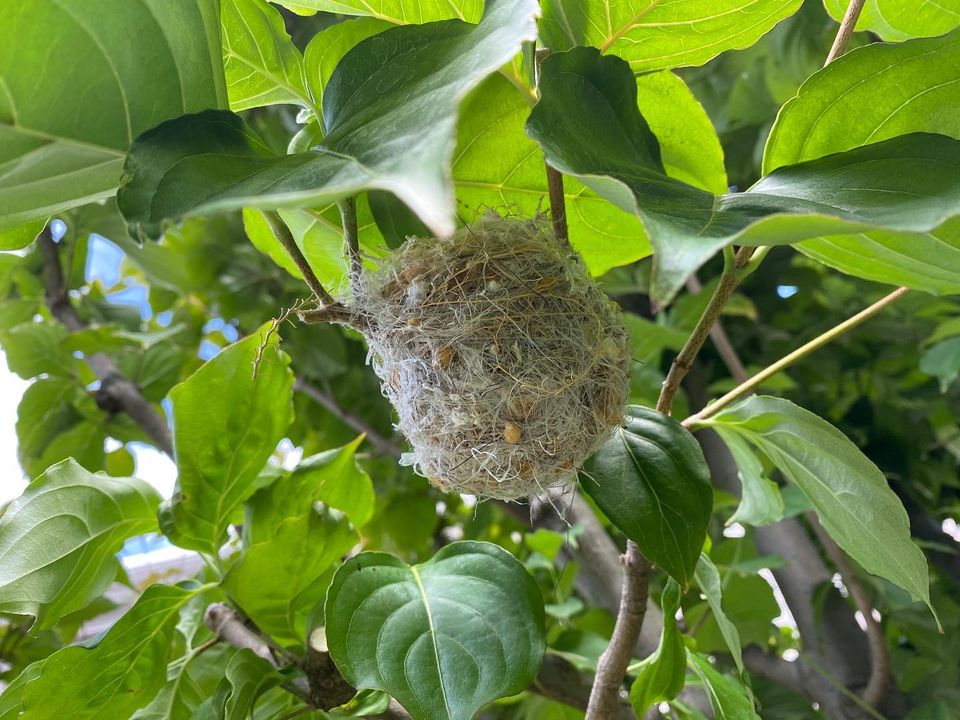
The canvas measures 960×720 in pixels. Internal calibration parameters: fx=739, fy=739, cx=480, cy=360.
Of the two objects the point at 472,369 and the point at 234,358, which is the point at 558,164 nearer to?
the point at 472,369

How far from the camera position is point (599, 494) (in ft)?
1.02

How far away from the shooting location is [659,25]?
0.28 metres

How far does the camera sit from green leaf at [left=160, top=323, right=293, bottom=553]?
15.1 inches

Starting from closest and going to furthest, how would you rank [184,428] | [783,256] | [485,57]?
[485,57]
[184,428]
[783,256]

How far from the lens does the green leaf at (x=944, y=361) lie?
71 cm

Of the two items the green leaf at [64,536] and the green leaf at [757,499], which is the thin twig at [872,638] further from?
the green leaf at [64,536]

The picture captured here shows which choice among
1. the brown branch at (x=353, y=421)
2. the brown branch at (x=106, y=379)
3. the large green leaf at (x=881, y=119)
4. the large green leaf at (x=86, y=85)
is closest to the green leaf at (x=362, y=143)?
the large green leaf at (x=86, y=85)

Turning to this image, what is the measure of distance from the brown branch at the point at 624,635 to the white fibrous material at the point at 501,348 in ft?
0.22

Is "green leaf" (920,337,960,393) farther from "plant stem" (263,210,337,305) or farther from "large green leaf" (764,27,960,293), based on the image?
"plant stem" (263,210,337,305)

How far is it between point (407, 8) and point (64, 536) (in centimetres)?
30

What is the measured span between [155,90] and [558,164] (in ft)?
0.39

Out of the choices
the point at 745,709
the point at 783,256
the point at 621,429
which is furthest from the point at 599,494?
the point at 783,256

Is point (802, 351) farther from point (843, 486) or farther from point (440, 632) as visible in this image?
point (440, 632)

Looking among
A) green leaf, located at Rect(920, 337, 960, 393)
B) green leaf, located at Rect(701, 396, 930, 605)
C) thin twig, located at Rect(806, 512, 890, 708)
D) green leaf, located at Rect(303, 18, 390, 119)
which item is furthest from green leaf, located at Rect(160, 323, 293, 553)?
green leaf, located at Rect(920, 337, 960, 393)
